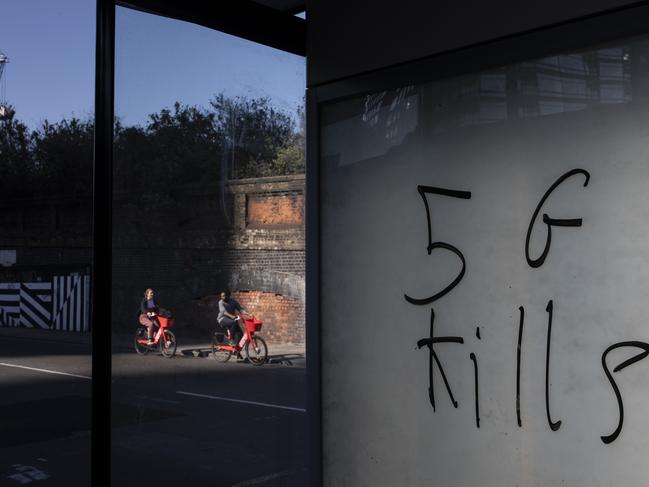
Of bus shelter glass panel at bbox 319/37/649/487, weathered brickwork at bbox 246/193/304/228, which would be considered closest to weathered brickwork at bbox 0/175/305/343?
weathered brickwork at bbox 246/193/304/228

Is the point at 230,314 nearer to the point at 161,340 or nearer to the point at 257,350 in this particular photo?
the point at 257,350

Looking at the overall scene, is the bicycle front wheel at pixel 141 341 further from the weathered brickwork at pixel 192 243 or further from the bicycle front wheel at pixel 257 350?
the bicycle front wheel at pixel 257 350

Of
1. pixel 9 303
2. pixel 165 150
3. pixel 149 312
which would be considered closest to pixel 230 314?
pixel 149 312

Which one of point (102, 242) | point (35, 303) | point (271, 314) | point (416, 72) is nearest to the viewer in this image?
point (102, 242)

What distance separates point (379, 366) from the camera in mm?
2982

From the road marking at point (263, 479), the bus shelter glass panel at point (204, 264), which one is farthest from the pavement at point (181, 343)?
the road marking at point (263, 479)

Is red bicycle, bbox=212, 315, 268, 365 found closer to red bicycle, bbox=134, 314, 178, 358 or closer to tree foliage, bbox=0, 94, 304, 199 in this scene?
red bicycle, bbox=134, 314, 178, 358

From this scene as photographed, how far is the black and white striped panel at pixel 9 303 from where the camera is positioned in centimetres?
291

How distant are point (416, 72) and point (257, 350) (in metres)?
1.61

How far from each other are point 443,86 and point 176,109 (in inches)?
47.1

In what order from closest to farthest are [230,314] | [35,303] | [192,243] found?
[35,303], [192,243], [230,314]

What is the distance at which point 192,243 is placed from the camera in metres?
3.15

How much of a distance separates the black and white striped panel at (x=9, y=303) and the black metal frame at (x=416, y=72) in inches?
52.1

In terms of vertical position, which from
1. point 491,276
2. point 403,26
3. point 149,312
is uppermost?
point 403,26
